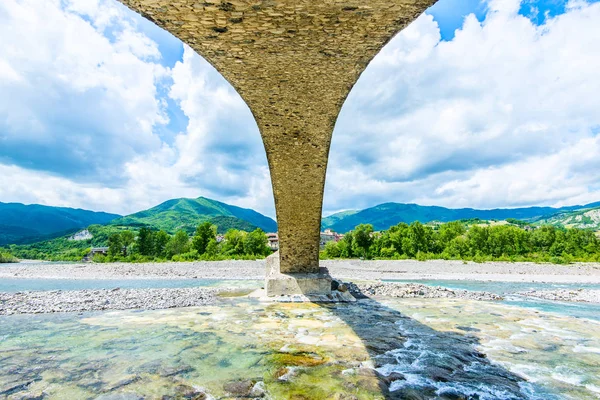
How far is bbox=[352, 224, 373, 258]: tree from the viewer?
50.8 meters

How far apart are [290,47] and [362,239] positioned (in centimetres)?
4796

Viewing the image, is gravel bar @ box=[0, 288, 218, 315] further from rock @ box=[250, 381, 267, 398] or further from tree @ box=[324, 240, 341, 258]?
tree @ box=[324, 240, 341, 258]

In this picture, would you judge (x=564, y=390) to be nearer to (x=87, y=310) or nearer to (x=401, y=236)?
(x=87, y=310)

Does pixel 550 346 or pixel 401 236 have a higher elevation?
pixel 401 236

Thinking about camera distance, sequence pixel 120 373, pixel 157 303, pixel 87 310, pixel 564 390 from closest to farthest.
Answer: pixel 564 390
pixel 120 373
pixel 87 310
pixel 157 303

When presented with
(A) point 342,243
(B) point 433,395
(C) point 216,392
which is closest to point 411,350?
(B) point 433,395

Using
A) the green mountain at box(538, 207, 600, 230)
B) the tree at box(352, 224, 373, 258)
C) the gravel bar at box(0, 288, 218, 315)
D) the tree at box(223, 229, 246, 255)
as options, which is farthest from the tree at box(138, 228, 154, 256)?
the green mountain at box(538, 207, 600, 230)

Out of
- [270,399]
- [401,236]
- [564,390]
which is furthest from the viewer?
[401,236]

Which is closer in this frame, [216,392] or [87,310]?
[216,392]

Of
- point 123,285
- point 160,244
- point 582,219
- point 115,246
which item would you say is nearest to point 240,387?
point 123,285

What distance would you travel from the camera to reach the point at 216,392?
4918mm

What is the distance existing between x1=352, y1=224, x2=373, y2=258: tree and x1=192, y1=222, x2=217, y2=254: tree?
836 inches

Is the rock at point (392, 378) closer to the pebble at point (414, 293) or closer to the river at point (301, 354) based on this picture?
the river at point (301, 354)

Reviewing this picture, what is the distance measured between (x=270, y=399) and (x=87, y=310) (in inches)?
348
